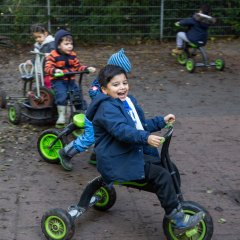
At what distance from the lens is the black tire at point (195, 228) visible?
422 cm

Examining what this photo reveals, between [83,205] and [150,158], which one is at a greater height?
[150,158]

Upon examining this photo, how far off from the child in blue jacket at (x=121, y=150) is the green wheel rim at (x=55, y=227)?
0.53 m

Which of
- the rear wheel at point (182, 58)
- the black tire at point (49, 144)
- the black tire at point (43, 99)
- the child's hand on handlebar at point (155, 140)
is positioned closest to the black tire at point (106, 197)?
the child's hand on handlebar at point (155, 140)

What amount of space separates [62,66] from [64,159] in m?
1.67

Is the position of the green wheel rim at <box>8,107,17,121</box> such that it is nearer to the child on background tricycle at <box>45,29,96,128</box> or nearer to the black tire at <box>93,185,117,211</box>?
the child on background tricycle at <box>45,29,96,128</box>

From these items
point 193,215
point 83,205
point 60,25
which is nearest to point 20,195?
point 83,205

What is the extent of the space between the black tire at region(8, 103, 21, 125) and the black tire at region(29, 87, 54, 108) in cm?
20

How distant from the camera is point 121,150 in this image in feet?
Answer: 13.9

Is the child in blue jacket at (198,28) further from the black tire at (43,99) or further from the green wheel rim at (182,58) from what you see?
the black tire at (43,99)

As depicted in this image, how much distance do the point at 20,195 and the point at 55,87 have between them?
2.06 m

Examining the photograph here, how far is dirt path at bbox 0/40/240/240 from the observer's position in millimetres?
4797

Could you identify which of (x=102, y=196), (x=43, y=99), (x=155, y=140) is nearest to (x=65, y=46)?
(x=43, y=99)

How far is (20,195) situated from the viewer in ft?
17.7

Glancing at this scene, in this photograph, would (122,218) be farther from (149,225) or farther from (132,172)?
(132,172)
